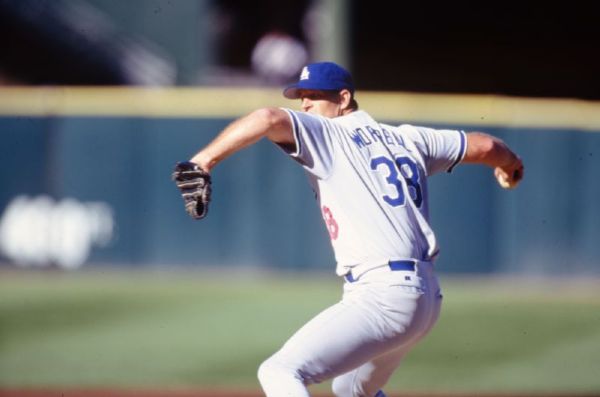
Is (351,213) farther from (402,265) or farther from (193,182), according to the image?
(193,182)

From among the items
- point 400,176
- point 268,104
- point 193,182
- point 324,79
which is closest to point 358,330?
point 400,176

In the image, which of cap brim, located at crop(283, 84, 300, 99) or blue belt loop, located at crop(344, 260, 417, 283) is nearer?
blue belt loop, located at crop(344, 260, 417, 283)

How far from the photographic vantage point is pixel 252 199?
10.1m

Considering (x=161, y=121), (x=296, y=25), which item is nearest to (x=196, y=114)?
(x=161, y=121)

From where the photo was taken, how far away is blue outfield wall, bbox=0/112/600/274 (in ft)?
32.7

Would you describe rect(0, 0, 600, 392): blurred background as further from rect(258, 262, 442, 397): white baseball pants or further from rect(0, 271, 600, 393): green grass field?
rect(258, 262, 442, 397): white baseball pants

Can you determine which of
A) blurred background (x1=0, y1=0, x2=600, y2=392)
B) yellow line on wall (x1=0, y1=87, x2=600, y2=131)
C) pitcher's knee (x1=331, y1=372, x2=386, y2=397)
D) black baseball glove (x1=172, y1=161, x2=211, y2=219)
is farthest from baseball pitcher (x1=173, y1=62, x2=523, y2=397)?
yellow line on wall (x1=0, y1=87, x2=600, y2=131)

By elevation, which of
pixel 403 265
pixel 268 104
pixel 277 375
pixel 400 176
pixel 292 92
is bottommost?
pixel 277 375

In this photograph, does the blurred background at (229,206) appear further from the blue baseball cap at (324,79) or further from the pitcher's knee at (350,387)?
the blue baseball cap at (324,79)

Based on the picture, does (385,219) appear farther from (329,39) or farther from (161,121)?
(329,39)

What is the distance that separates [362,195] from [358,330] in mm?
453

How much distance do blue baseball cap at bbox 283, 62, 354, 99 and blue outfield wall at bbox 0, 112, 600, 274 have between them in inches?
237

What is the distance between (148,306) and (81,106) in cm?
239

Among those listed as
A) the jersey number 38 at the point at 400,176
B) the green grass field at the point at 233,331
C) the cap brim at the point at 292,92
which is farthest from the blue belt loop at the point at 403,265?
the green grass field at the point at 233,331
